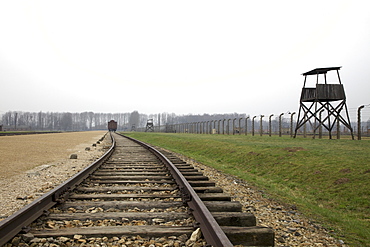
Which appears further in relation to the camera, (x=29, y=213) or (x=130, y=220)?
(x=130, y=220)

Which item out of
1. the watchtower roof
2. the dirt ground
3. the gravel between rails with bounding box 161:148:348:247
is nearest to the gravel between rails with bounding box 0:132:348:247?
the gravel between rails with bounding box 161:148:348:247

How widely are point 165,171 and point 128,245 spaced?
454 cm

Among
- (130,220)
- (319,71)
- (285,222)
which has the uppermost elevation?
(319,71)

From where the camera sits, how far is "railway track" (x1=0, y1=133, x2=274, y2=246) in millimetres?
2781

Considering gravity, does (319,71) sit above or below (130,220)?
above

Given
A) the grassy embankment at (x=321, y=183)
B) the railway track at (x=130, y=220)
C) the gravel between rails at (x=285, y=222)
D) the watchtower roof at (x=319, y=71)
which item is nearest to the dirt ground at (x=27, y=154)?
the railway track at (x=130, y=220)

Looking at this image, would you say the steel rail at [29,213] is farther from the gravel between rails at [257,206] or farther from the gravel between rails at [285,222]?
the gravel between rails at [285,222]

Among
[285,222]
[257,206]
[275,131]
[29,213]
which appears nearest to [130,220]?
[29,213]

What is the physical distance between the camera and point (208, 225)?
286 centimetres

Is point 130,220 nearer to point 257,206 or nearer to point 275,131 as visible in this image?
point 257,206

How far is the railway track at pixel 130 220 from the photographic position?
2.78 m

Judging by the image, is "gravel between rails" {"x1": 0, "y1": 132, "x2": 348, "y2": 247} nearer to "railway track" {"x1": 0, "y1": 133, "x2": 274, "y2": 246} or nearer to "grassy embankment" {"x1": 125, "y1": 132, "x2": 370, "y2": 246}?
"grassy embankment" {"x1": 125, "y1": 132, "x2": 370, "y2": 246}

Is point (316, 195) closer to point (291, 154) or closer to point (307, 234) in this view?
point (307, 234)

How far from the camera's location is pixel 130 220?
342cm
